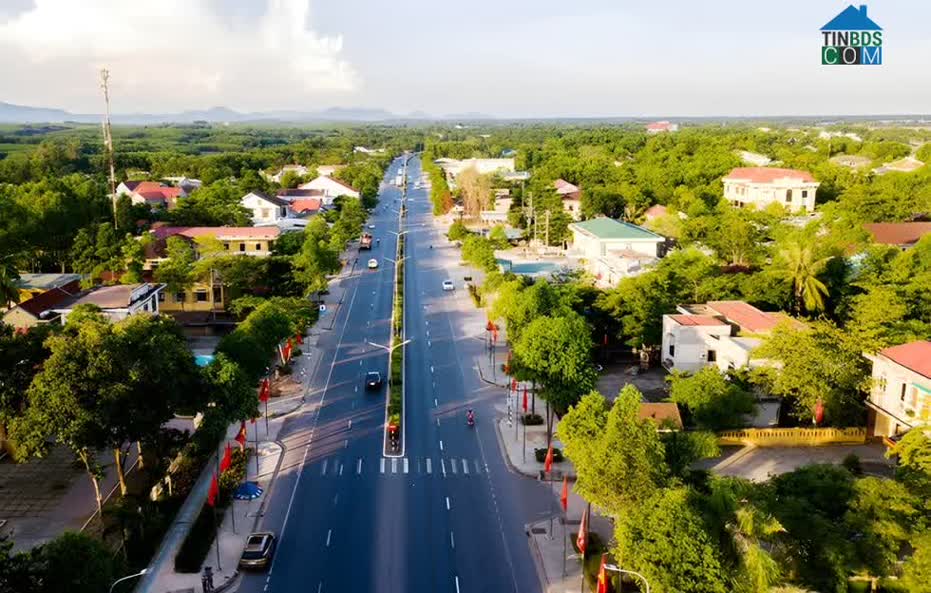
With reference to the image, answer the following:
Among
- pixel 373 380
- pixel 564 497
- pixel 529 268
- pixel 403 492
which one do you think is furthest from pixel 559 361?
pixel 529 268

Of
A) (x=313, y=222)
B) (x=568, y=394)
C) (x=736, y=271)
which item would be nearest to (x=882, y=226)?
(x=736, y=271)

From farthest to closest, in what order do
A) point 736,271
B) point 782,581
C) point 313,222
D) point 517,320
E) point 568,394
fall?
point 313,222 → point 736,271 → point 517,320 → point 568,394 → point 782,581

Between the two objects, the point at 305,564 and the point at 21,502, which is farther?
the point at 21,502

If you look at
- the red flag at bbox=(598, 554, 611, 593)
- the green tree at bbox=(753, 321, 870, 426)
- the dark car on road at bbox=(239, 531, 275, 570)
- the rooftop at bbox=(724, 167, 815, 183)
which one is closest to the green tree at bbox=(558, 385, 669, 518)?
the red flag at bbox=(598, 554, 611, 593)

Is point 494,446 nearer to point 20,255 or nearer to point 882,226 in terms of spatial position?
point 20,255

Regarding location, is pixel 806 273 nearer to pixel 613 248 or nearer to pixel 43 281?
pixel 613 248

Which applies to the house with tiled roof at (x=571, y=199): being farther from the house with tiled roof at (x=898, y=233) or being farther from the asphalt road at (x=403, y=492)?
the asphalt road at (x=403, y=492)

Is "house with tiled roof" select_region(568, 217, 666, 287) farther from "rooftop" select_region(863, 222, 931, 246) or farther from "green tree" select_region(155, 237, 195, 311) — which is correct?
"green tree" select_region(155, 237, 195, 311)

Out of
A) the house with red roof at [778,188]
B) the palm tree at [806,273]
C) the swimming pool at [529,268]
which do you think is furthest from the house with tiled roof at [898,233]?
the swimming pool at [529,268]
